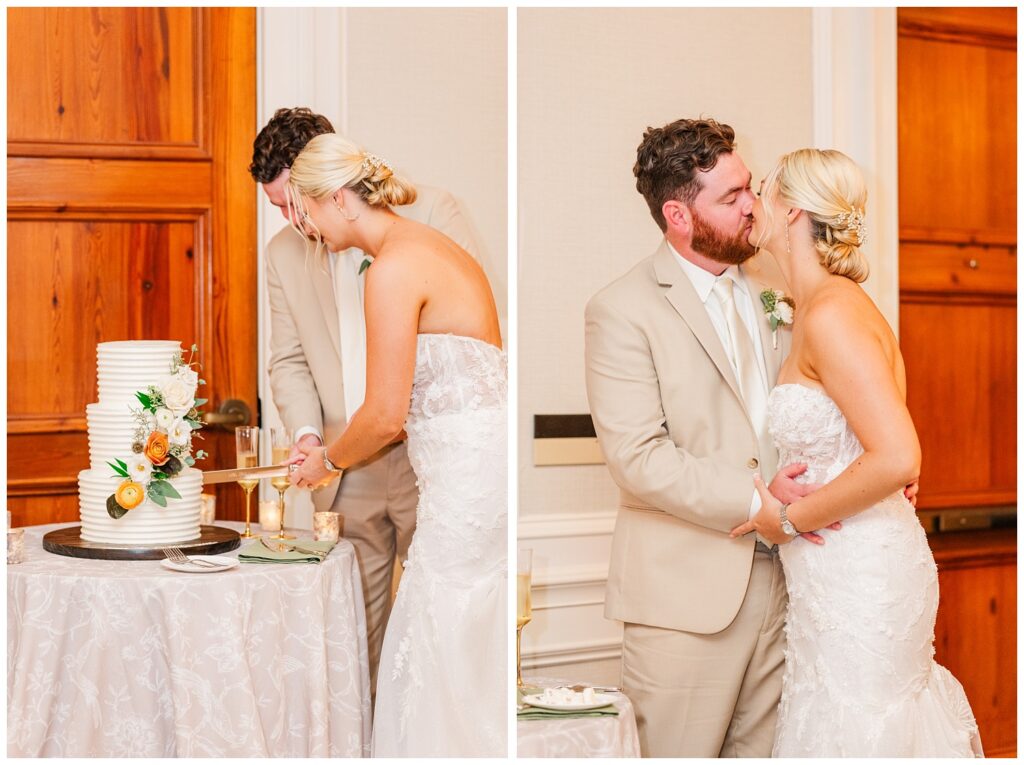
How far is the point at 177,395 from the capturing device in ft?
7.98

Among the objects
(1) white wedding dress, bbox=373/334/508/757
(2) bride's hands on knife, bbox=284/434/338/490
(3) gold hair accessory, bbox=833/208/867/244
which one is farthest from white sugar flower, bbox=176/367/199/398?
(3) gold hair accessory, bbox=833/208/867/244

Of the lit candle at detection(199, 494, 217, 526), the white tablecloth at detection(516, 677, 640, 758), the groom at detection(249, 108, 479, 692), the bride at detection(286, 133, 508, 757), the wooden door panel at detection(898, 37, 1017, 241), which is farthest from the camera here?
the wooden door panel at detection(898, 37, 1017, 241)

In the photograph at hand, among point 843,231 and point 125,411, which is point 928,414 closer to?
point 843,231

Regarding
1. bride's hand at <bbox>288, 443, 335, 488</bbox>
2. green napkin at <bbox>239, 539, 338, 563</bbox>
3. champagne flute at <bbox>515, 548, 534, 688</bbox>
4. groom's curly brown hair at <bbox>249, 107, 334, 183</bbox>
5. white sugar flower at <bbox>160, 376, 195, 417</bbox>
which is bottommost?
champagne flute at <bbox>515, 548, 534, 688</bbox>

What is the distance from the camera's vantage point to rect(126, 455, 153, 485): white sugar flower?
7.93 feet

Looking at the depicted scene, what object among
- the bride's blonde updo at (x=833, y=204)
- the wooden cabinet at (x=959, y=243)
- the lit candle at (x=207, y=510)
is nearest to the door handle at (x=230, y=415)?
the lit candle at (x=207, y=510)

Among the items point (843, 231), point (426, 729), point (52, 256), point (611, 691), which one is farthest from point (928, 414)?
point (52, 256)

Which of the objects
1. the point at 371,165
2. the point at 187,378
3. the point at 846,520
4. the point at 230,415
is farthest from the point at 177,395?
the point at 846,520

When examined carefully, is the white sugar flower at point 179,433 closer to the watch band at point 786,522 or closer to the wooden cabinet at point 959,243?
the watch band at point 786,522

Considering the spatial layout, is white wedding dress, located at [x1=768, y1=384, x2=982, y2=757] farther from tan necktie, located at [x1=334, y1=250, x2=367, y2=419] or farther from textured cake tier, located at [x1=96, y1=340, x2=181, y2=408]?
textured cake tier, located at [x1=96, y1=340, x2=181, y2=408]

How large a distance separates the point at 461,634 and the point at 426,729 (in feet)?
0.76

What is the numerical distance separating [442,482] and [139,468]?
2.27 ft

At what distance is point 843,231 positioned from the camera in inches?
90.7

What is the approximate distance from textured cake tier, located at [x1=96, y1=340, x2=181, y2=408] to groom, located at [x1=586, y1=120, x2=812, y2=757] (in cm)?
100
